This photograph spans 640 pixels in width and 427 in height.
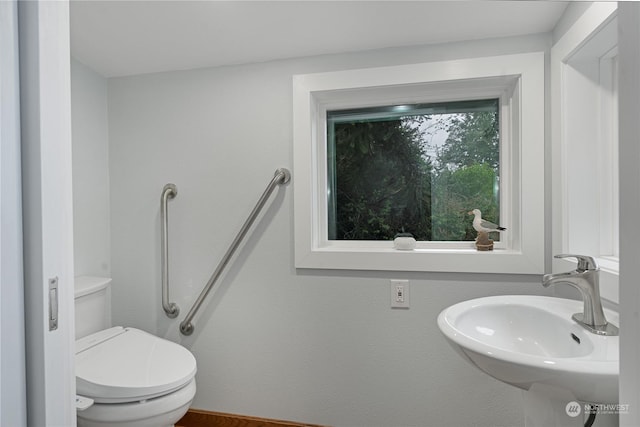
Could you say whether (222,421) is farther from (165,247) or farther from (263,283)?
(165,247)

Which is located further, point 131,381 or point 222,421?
point 222,421

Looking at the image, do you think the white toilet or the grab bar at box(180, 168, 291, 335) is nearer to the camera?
the white toilet

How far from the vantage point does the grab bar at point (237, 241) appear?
159cm

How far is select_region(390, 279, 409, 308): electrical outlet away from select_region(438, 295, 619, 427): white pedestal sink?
383mm

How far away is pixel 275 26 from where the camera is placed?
4.54 ft

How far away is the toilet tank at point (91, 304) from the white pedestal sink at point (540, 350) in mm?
1511

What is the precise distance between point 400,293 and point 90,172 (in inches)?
62.7

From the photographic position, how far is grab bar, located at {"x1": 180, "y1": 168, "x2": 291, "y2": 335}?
5.22ft

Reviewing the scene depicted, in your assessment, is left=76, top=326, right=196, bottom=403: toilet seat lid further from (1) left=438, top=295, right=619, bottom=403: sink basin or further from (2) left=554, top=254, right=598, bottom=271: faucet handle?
(2) left=554, top=254, right=598, bottom=271: faucet handle

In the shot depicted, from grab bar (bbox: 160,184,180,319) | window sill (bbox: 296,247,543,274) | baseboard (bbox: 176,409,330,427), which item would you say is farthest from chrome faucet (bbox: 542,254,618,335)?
grab bar (bbox: 160,184,180,319)

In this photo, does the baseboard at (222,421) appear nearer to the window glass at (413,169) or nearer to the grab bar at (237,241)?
the grab bar at (237,241)

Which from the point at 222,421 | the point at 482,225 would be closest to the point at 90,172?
the point at 222,421
